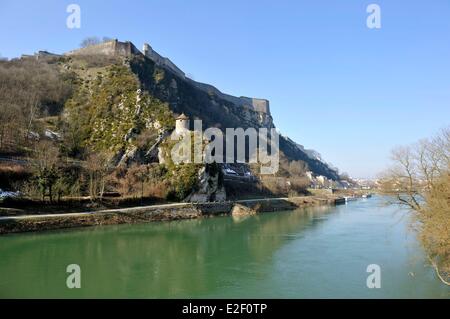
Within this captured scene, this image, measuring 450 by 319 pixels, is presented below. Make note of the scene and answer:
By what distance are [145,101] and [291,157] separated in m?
84.5

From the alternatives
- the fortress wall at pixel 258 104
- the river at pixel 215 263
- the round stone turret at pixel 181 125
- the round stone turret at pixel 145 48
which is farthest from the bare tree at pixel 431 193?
the fortress wall at pixel 258 104

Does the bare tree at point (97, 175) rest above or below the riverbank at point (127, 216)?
above

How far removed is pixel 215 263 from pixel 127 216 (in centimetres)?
1758

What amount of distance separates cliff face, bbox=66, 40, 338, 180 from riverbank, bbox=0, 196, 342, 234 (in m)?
28.0

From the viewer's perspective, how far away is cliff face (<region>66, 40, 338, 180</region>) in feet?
245

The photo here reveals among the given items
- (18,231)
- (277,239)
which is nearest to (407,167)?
(277,239)

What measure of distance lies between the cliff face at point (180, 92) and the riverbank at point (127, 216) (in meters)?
28.0

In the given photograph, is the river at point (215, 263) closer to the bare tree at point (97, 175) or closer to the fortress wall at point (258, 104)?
the bare tree at point (97, 175)

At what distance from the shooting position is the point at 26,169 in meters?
36.5

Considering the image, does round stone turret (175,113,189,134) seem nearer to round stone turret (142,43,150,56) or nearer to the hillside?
the hillside

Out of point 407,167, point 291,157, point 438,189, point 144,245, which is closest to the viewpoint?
point 438,189

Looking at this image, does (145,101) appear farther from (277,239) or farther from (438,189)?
(438,189)

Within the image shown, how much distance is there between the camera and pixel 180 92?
289ft

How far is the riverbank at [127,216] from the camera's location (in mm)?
28277
